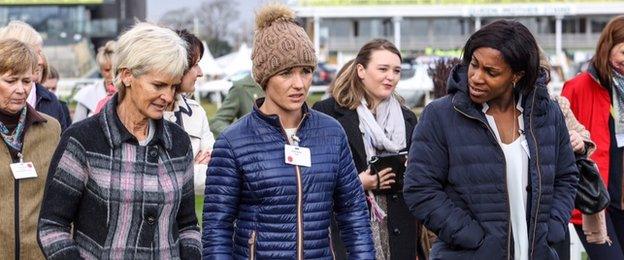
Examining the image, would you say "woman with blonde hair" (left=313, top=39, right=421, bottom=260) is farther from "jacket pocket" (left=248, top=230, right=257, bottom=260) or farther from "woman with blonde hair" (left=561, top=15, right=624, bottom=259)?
"jacket pocket" (left=248, top=230, right=257, bottom=260)

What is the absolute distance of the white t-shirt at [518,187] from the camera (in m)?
4.44

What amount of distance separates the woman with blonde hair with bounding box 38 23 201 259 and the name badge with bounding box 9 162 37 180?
967 mm

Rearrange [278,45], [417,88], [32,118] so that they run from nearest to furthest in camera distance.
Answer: [278,45] → [32,118] → [417,88]

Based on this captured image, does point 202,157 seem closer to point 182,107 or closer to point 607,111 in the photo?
point 182,107

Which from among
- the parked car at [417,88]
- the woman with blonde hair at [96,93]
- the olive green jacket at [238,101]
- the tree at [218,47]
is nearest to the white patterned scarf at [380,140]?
the olive green jacket at [238,101]

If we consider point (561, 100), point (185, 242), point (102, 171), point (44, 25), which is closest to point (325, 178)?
point (185, 242)

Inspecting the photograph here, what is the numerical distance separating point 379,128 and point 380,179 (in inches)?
13.0

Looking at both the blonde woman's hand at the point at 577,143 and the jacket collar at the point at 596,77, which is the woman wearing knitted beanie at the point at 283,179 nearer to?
the blonde woman's hand at the point at 577,143

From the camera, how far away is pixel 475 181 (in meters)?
4.41

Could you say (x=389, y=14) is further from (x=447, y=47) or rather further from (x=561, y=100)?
(x=561, y=100)

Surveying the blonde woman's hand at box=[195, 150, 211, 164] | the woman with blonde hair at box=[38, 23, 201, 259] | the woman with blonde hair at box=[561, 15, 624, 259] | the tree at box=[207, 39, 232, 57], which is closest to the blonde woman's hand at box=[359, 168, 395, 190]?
the blonde woman's hand at box=[195, 150, 211, 164]

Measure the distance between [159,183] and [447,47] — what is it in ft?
279

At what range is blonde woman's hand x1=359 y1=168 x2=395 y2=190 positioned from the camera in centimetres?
620

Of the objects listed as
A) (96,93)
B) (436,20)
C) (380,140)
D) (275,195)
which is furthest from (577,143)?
(436,20)
